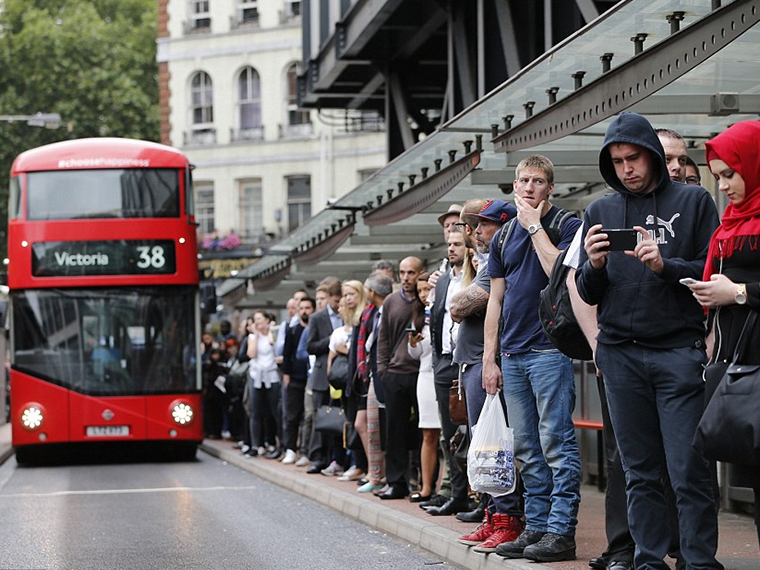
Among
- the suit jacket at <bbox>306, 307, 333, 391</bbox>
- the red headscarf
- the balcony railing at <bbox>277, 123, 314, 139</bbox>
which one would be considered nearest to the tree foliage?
the balcony railing at <bbox>277, 123, 314, 139</bbox>

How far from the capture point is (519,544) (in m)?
8.38

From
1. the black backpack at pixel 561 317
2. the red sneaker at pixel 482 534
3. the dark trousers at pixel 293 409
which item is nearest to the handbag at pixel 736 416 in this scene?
the black backpack at pixel 561 317

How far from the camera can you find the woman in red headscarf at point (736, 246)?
5863 mm

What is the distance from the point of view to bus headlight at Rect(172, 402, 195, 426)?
68.3 feet

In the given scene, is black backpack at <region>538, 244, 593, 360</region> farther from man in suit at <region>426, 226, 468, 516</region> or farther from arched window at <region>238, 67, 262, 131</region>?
arched window at <region>238, 67, 262, 131</region>

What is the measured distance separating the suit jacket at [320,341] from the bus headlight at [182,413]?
470cm

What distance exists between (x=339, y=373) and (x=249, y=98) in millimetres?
40760

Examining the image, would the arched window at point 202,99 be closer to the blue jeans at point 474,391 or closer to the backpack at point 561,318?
the blue jeans at point 474,391

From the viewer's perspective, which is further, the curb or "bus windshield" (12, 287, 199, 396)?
"bus windshield" (12, 287, 199, 396)

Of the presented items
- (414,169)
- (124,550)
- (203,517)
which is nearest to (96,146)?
(414,169)

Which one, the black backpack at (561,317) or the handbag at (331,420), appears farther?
the handbag at (331,420)

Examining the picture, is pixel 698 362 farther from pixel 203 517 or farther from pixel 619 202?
pixel 203 517

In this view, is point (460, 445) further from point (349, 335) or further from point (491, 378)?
point (349, 335)

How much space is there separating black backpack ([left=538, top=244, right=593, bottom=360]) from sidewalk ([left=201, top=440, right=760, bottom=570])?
47.2 inches
